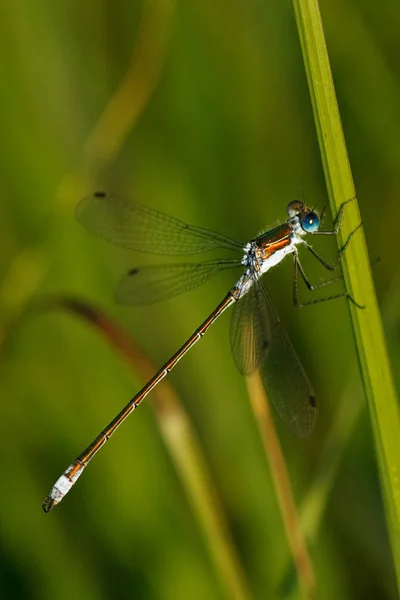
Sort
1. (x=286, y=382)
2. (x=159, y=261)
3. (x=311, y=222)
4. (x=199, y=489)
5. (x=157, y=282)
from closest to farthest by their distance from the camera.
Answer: (x=199, y=489), (x=286, y=382), (x=311, y=222), (x=157, y=282), (x=159, y=261)

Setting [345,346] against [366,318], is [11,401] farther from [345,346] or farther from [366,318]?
[366,318]

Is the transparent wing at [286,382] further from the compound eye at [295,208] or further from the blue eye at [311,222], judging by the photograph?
the compound eye at [295,208]

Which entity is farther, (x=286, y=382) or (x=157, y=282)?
(x=157, y=282)

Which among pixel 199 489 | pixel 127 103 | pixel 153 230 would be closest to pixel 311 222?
pixel 153 230

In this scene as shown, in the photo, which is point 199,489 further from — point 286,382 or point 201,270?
point 201,270

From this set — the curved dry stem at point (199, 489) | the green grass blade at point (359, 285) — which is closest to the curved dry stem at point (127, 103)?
the curved dry stem at point (199, 489)


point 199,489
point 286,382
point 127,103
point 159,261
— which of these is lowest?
point 199,489

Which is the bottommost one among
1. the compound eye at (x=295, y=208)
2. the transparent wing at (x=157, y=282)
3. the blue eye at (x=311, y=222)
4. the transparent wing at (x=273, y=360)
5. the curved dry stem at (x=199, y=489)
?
the curved dry stem at (x=199, y=489)

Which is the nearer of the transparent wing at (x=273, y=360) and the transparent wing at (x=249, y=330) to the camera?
the transparent wing at (x=273, y=360)
